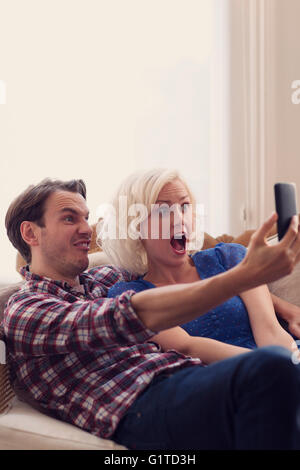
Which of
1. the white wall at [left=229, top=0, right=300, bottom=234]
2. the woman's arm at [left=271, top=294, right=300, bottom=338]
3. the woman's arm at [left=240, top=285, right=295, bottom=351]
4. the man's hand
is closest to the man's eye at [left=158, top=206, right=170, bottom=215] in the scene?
the woman's arm at [left=240, top=285, right=295, bottom=351]

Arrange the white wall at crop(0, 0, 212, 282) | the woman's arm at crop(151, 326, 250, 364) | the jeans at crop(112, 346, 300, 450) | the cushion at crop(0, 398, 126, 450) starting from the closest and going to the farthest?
1. the jeans at crop(112, 346, 300, 450)
2. the cushion at crop(0, 398, 126, 450)
3. the woman's arm at crop(151, 326, 250, 364)
4. the white wall at crop(0, 0, 212, 282)

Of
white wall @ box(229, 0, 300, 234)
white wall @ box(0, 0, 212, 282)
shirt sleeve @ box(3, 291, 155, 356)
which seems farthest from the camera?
white wall @ box(0, 0, 212, 282)

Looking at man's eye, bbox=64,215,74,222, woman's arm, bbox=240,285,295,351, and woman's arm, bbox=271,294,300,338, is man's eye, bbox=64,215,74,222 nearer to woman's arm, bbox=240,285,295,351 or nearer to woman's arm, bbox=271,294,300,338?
woman's arm, bbox=240,285,295,351

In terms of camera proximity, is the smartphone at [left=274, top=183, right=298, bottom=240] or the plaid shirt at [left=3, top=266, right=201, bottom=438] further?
the plaid shirt at [left=3, top=266, right=201, bottom=438]

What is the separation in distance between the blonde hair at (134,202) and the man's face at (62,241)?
9 centimetres

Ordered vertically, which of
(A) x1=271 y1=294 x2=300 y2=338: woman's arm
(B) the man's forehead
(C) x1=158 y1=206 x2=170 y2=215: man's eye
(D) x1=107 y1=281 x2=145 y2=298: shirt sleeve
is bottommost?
(A) x1=271 y1=294 x2=300 y2=338: woman's arm

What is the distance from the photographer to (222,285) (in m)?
0.87

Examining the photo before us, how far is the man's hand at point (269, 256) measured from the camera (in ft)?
2.77

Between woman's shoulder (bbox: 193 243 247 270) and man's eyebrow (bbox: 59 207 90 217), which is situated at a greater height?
man's eyebrow (bbox: 59 207 90 217)

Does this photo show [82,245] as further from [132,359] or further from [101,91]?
[101,91]

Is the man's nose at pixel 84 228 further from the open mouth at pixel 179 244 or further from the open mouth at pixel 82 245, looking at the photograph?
the open mouth at pixel 179 244

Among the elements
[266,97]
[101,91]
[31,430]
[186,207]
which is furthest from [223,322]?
[101,91]

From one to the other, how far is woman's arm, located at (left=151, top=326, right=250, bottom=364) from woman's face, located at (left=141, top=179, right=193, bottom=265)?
0.82 feet

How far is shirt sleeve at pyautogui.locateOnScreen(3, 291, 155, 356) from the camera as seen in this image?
951 mm
